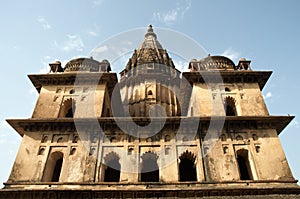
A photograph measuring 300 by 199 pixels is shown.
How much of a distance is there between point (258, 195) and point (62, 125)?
10515 mm

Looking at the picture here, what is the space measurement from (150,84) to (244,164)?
1167 cm

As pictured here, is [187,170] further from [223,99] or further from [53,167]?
[53,167]

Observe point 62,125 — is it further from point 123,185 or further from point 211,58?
point 211,58

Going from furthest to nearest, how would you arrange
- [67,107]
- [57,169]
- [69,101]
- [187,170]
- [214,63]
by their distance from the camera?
1. [214,63]
2. [67,107]
3. [69,101]
4. [187,170]
5. [57,169]

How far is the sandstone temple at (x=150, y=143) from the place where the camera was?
13.0m

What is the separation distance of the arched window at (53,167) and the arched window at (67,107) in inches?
107

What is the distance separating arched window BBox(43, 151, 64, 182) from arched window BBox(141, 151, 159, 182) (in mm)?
4446

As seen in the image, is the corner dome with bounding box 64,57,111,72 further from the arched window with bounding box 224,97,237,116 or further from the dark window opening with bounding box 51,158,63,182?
the arched window with bounding box 224,97,237,116

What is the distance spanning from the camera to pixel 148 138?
49.8 ft

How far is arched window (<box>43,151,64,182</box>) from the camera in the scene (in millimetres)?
14195

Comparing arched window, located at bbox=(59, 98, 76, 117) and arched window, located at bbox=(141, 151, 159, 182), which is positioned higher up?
arched window, located at bbox=(59, 98, 76, 117)

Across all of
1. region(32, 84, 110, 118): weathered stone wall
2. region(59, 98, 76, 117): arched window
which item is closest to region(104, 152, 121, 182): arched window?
region(32, 84, 110, 118): weathered stone wall

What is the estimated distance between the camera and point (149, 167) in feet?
49.4

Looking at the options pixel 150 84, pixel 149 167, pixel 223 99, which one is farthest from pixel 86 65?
pixel 223 99
